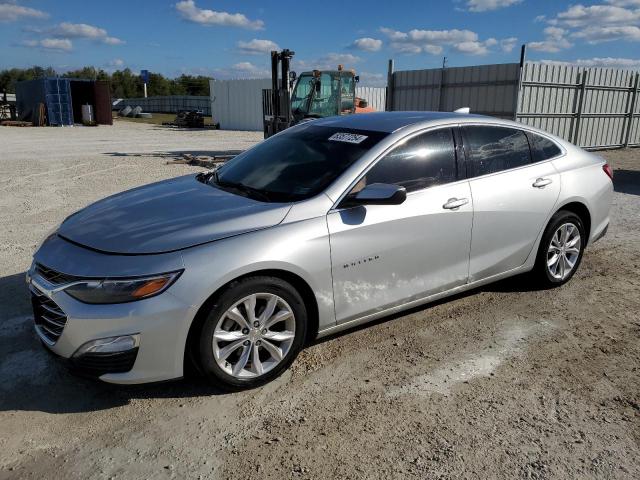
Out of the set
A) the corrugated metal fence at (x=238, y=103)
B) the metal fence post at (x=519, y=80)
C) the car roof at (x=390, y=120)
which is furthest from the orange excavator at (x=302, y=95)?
→ the corrugated metal fence at (x=238, y=103)

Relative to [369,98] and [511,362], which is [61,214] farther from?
[369,98]

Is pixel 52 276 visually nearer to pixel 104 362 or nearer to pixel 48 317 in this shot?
pixel 48 317

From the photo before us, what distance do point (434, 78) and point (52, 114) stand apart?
90.1ft

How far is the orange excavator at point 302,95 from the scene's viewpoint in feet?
47.6

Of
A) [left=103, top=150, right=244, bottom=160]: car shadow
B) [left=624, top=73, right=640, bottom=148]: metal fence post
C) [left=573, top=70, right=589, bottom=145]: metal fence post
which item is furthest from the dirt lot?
[left=624, top=73, right=640, bottom=148]: metal fence post

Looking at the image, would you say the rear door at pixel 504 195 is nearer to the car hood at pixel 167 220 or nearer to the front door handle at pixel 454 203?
the front door handle at pixel 454 203

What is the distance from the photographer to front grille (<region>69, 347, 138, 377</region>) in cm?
275

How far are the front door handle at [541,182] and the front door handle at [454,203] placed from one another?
863 mm

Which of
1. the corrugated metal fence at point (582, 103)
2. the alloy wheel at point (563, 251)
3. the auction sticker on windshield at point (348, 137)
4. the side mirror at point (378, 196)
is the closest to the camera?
the side mirror at point (378, 196)

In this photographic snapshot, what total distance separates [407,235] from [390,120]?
3.35 feet

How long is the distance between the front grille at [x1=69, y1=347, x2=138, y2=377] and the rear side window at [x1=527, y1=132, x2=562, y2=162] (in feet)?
11.8

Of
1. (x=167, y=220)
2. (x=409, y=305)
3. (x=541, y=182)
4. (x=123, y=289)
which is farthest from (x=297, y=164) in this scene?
(x=541, y=182)

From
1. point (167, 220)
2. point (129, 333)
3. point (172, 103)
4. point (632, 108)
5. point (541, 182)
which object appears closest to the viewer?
point (129, 333)

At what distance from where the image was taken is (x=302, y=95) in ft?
50.8
